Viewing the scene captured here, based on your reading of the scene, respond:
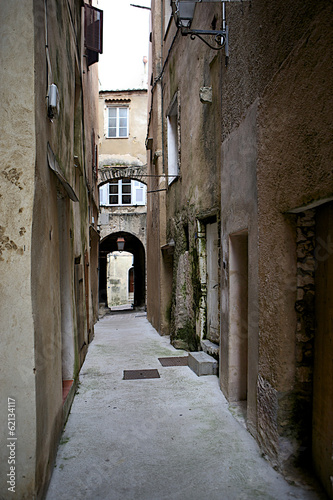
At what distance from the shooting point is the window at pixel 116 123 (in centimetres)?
1886

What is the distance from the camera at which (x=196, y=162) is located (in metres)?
6.92

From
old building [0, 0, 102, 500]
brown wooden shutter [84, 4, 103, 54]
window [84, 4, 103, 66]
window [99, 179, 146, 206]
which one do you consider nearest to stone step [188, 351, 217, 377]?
old building [0, 0, 102, 500]

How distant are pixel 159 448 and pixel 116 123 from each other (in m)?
17.3

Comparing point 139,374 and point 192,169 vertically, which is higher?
point 192,169

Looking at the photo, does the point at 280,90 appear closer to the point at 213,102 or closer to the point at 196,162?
the point at 213,102

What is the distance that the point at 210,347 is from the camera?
6.13 metres

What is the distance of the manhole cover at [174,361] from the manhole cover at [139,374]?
547 millimetres

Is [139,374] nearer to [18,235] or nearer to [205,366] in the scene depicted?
[205,366]

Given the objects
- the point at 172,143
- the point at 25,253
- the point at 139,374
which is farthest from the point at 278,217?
the point at 172,143

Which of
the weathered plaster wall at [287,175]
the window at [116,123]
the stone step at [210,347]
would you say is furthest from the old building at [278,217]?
the window at [116,123]

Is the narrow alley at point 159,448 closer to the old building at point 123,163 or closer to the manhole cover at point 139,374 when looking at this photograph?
the manhole cover at point 139,374

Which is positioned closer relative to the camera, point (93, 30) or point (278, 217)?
point (278, 217)

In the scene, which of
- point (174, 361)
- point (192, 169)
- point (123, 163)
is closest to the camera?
point (174, 361)

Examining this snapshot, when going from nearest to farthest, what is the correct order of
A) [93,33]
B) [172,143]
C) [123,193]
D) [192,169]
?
[192,169]
[93,33]
[172,143]
[123,193]
